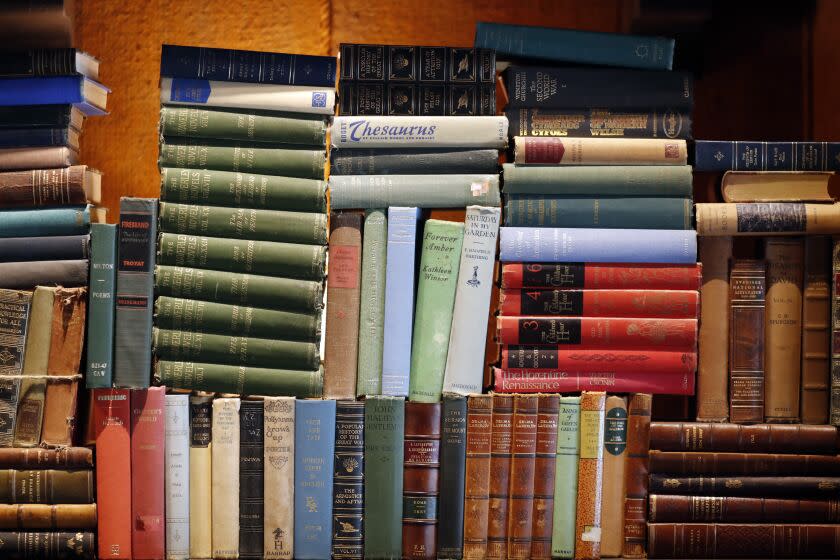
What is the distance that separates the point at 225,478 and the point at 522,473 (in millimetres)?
598

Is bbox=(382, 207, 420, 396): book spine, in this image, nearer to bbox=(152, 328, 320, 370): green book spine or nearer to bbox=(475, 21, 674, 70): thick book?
bbox=(152, 328, 320, 370): green book spine

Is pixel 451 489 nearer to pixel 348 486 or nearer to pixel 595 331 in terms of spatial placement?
pixel 348 486

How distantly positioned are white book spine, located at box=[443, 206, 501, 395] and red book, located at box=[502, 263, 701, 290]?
51 millimetres

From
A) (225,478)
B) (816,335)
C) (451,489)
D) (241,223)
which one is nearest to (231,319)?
(241,223)

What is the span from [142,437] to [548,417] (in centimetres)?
82

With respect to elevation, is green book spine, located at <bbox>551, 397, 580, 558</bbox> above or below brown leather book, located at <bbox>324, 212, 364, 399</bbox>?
below

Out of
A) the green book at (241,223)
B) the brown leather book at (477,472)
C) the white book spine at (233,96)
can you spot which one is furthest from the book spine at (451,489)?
the white book spine at (233,96)

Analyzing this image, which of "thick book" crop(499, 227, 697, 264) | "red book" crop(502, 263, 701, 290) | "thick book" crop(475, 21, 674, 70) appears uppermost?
"thick book" crop(475, 21, 674, 70)

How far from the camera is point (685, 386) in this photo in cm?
185

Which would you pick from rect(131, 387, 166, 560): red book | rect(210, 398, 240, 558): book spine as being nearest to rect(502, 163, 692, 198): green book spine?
rect(210, 398, 240, 558): book spine

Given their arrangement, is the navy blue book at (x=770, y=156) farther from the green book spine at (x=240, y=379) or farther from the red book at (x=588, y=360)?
the green book spine at (x=240, y=379)

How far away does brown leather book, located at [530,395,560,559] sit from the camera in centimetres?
183

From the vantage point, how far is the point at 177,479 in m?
1.82

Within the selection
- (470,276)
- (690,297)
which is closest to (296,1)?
(470,276)
